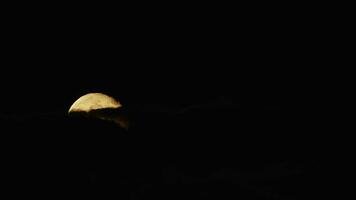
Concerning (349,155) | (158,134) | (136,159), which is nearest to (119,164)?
(136,159)

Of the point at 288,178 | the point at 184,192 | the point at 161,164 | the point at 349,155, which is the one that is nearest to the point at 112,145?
the point at 161,164

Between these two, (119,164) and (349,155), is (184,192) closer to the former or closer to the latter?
(119,164)

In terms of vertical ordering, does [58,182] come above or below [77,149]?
below

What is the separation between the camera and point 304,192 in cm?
→ 485

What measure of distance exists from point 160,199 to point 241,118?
50.3 inches

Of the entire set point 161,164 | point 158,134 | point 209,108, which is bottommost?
point 161,164

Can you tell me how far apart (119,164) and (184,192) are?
81 cm

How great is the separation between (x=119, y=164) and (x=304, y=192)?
2.10 metres

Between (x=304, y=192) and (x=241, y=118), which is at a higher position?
(x=241, y=118)

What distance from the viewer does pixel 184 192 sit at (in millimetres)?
5000

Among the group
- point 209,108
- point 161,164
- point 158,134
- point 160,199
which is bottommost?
point 160,199

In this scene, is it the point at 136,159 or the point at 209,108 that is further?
the point at 136,159

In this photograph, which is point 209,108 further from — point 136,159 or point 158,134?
point 136,159

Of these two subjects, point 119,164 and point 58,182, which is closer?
point 58,182
